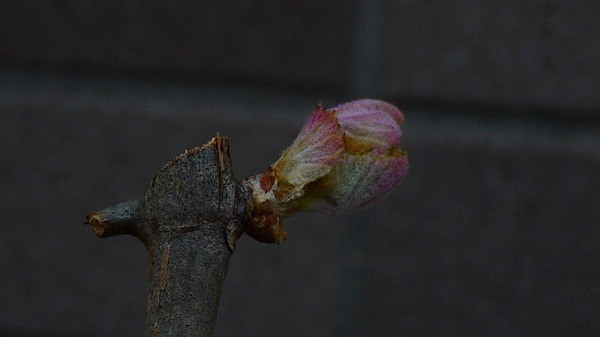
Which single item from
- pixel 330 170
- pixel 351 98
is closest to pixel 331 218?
pixel 351 98

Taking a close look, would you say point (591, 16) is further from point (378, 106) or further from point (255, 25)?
point (378, 106)

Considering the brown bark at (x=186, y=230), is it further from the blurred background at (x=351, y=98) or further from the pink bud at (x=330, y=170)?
the blurred background at (x=351, y=98)

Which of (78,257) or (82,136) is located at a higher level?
(82,136)

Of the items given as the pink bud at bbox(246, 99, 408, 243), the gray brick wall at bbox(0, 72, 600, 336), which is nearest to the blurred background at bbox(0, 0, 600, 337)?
the gray brick wall at bbox(0, 72, 600, 336)

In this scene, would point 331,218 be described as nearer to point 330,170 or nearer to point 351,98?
point 351,98

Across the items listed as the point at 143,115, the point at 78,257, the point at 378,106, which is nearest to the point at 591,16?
the point at 143,115

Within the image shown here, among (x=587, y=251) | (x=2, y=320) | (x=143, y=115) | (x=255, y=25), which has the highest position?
(x=255, y=25)

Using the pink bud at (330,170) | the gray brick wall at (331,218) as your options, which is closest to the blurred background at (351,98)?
the gray brick wall at (331,218)
